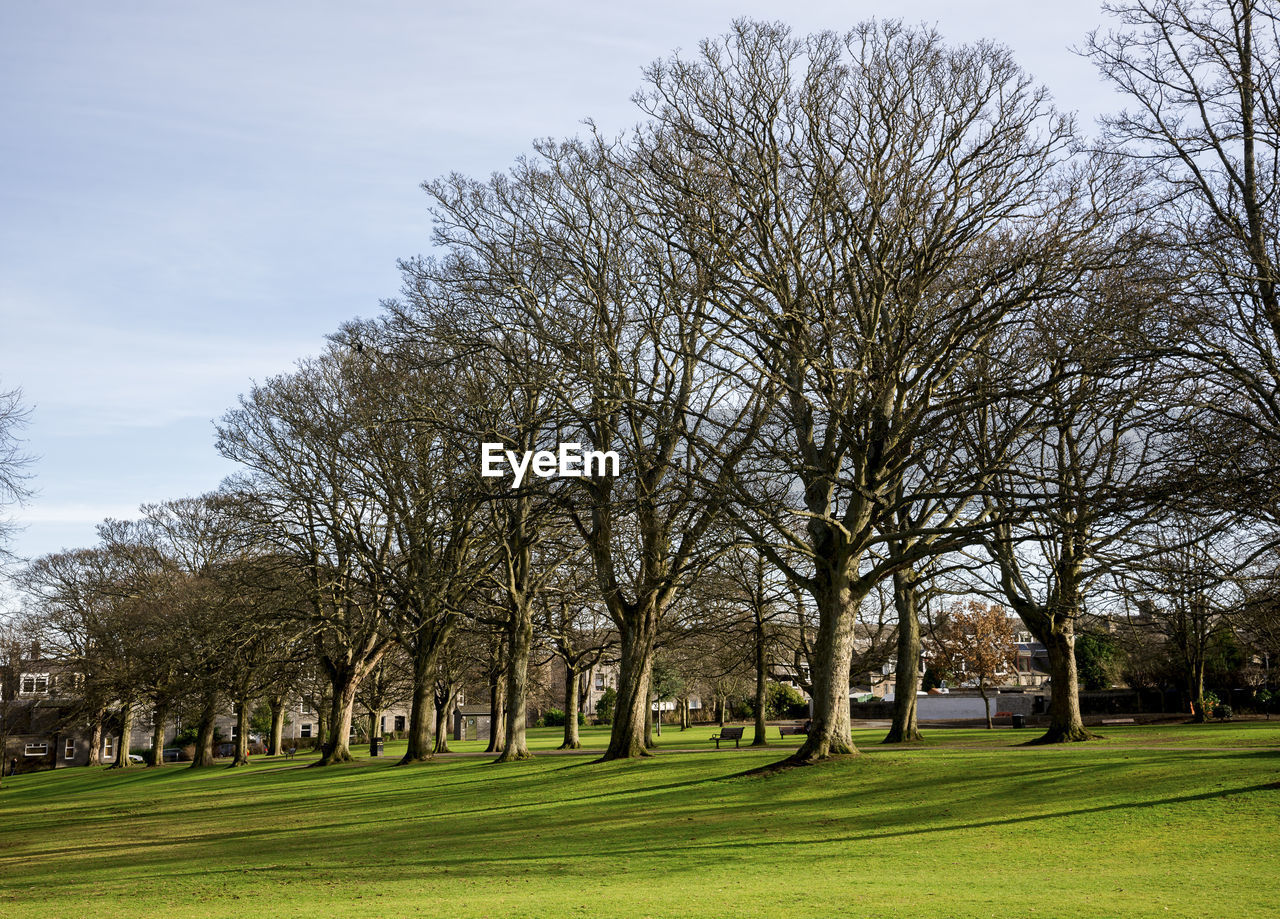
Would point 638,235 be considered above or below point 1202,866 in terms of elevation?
above

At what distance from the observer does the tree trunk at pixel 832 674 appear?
23828mm

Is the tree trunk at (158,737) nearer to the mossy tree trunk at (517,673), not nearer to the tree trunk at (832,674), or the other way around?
the mossy tree trunk at (517,673)

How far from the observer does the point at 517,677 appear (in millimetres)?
36375

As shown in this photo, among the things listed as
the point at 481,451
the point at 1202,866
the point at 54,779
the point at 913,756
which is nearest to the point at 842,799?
the point at 913,756

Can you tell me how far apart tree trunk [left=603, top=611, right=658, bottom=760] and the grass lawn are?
5.12ft

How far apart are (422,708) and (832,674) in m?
22.2

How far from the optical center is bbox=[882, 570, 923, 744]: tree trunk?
34312 millimetres

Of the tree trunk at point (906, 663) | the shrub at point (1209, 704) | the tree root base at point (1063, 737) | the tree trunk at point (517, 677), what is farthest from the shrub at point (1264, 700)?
the tree trunk at point (517, 677)

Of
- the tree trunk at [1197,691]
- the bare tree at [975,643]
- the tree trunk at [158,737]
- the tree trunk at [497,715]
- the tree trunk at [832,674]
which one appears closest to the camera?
the tree trunk at [832,674]

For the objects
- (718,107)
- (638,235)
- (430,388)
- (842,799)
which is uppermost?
(718,107)

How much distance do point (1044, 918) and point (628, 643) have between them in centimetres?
2107

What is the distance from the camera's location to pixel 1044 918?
10320 millimetres

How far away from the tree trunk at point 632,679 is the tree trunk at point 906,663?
843 centimetres

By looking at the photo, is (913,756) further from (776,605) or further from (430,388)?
(776,605)
